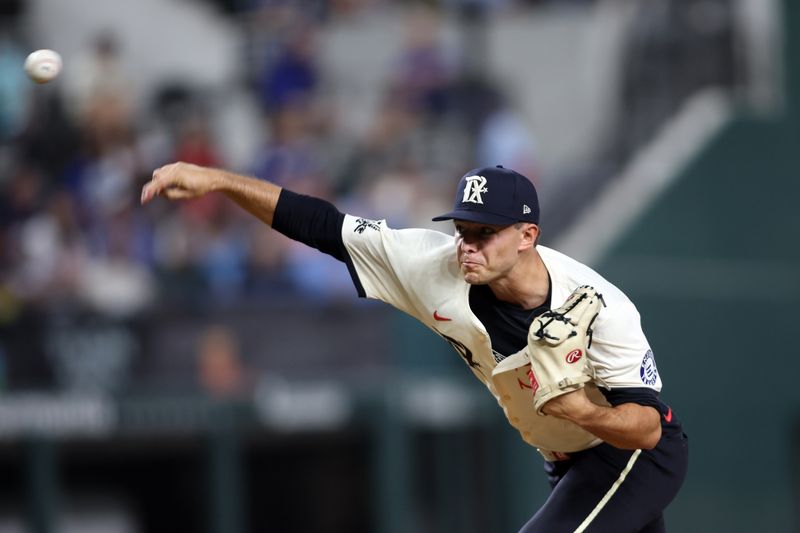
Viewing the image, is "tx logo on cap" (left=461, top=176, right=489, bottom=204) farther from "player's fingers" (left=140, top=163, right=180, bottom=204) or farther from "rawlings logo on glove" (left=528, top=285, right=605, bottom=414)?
"player's fingers" (left=140, top=163, right=180, bottom=204)

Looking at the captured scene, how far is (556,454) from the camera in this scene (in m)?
5.75

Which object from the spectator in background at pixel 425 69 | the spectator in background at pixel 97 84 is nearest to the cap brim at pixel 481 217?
the spectator in background at pixel 97 84

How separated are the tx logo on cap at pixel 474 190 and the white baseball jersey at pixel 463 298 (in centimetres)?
38

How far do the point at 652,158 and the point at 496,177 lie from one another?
346 inches

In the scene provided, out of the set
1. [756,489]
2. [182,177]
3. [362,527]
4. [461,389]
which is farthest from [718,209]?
[182,177]

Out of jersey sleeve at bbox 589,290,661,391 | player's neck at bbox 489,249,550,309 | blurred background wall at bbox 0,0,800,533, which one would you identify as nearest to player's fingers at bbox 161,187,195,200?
player's neck at bbox 489,249,550,309

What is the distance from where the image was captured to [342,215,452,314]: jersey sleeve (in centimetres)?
558

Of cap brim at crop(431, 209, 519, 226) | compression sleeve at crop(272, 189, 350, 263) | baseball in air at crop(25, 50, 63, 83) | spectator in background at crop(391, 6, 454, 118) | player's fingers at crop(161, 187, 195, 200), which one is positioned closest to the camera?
cap brim at crop(431, 209, 519, 226)

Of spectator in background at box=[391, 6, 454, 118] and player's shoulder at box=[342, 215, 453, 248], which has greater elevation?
spectator in background at box=[391, 6, 454, 118]

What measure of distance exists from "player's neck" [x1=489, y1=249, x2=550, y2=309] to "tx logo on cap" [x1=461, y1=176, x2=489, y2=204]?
0.33 metres

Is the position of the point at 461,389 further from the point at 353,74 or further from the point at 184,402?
the point at 353,74

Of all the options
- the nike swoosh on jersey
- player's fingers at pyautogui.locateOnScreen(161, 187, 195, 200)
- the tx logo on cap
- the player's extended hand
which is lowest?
the nike swoosh on jersey

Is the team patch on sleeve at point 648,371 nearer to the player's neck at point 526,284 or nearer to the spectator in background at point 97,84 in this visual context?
the player's neck at point 526,284

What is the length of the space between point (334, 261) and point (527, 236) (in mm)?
6380
